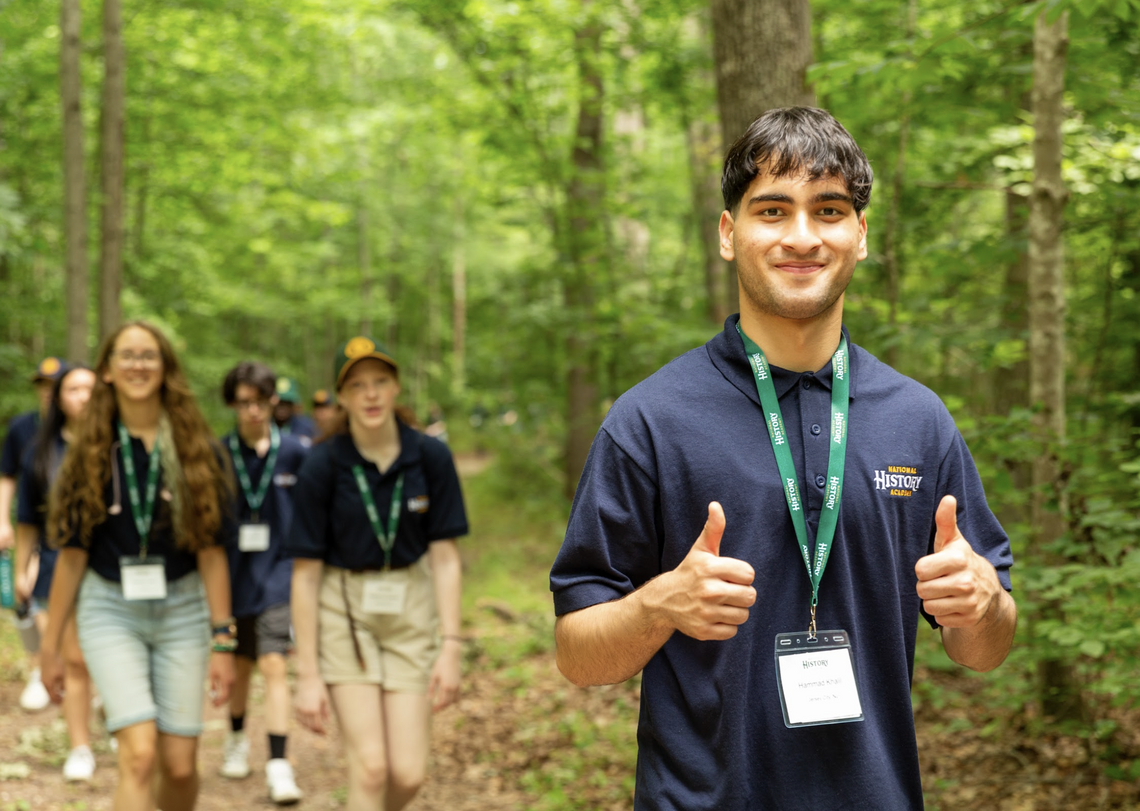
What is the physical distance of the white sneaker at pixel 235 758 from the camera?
6.68 m

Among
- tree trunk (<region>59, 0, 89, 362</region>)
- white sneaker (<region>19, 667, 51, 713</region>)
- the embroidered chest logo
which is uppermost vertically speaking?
tree trunk (<region>59, 0, 89, 362</region>)

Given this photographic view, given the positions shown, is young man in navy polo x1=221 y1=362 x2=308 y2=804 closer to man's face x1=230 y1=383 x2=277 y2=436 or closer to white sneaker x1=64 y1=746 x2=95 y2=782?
man's face x1=230 y1=383 x2=277 y2=436

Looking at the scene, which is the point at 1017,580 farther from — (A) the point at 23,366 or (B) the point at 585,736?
(A) the point at 23,366

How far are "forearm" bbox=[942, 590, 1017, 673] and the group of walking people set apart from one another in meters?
2.84

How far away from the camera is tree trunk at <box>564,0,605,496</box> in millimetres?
8742

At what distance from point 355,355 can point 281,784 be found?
3.11 meters

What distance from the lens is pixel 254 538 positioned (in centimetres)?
664

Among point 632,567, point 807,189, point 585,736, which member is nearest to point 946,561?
point 632,567

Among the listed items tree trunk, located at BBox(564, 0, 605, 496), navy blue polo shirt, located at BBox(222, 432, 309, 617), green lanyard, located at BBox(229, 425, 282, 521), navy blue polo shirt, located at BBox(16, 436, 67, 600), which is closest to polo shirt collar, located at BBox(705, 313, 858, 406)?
navy blue polo shirt, located at BBox(222, 432, 309, 617)

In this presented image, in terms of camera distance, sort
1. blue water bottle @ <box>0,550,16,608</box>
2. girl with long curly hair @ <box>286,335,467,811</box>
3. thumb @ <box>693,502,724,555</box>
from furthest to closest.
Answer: blue water bottle @ <box>0,550,16,608</box> < girl with long curly hair @ <box>286,335,467,811</box> < thumb @ <box>693,502,724,555</box>

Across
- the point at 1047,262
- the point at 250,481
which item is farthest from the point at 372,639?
the point at 1047,262

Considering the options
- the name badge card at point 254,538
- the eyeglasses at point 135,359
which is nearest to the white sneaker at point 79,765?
the name badge card at point 254,538

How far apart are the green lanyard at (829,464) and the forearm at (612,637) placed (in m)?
0.30

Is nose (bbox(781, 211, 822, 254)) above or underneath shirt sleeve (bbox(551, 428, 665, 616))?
above
